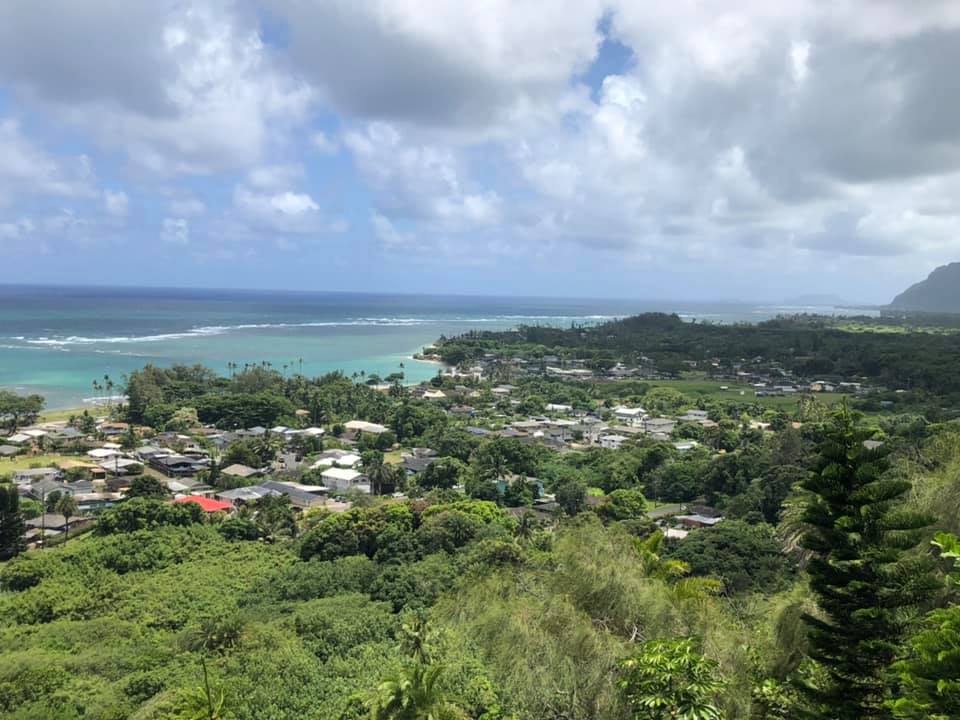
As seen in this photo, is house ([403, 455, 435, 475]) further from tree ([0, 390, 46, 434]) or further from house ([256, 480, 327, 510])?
tree ([0, 390, 46, 434])

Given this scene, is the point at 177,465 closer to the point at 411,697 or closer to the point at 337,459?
the point at 337,459

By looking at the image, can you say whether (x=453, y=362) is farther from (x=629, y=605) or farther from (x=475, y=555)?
(x=629, y=605)

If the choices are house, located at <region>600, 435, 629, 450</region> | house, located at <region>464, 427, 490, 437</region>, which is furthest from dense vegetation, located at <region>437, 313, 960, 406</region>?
house, located at <region>464, 427, 490, 437</region>

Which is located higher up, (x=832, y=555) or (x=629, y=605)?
(x=832, y=555)

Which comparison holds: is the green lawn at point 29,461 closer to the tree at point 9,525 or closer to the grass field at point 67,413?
the grass field at point 67,413

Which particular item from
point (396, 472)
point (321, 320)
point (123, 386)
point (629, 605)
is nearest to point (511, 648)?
point (629, 605)

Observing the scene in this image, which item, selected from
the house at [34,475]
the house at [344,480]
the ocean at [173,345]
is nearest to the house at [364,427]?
the house at [344,480]
